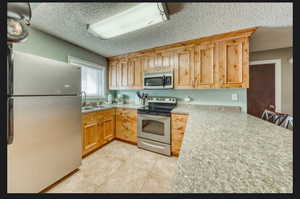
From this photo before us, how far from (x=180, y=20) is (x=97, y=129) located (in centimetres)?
239

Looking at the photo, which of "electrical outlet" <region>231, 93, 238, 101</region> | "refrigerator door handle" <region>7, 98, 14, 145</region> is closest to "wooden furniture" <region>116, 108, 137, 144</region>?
"refrigerator door handle" <region>7, 98, 14, 145</region>

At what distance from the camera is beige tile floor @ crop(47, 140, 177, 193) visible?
1.37 meters

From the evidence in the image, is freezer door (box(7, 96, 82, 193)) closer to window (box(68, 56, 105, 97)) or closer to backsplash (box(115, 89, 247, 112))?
window (box(68, 56, 105, 97))

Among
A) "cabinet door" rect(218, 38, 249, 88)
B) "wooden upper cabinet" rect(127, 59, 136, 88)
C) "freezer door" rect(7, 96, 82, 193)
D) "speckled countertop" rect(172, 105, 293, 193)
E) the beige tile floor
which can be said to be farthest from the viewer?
"wooden upper cabinet" rect(127, 59, 136, 88)

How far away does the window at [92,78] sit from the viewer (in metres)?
2.56

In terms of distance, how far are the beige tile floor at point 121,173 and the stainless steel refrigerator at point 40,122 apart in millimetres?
224

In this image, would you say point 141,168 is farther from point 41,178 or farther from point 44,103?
point 44,103

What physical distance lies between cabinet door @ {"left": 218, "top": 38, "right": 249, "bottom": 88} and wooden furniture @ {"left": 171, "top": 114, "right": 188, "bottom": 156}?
94 cm

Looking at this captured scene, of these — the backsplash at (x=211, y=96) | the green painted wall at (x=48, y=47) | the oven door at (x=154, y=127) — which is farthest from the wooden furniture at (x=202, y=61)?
the green painted wall at (x=48, y=47)

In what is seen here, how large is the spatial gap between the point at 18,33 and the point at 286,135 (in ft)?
6.98

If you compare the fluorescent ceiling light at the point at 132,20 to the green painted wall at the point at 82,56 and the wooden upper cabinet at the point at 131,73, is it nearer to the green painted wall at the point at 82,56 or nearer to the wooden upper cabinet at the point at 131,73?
the green painted wall at the point at 82,56

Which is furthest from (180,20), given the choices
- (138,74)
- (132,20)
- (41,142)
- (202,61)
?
(41,142)

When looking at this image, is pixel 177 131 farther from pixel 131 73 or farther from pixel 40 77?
pixel 40 77

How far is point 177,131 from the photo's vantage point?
2.04 m
